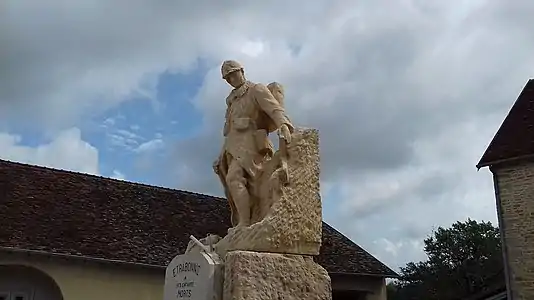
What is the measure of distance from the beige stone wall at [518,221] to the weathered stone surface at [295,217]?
12644 millimetres

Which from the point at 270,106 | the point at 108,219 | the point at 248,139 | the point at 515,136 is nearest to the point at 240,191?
the point at 248,139

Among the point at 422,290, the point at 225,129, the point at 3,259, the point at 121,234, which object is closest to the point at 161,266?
the point at 121,234

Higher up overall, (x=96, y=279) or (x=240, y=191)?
(x=96, y=279)

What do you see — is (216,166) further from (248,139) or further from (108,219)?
(108,219)

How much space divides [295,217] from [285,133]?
2.59ft

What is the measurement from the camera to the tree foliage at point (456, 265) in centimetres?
Result: 3834

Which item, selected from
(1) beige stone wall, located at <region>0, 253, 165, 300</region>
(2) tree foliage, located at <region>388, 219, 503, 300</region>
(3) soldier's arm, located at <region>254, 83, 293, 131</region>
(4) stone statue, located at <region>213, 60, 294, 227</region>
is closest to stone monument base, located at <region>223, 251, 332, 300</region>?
(4) stone statue, located at <region>213, 60, 294, 227</region>

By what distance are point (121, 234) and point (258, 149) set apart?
35.6 feet

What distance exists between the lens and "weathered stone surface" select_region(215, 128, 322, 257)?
5449mm

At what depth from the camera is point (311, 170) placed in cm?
588

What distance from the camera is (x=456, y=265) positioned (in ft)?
134

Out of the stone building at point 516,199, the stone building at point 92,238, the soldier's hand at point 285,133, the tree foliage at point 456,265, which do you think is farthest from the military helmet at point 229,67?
the tree foliage at point 456,265

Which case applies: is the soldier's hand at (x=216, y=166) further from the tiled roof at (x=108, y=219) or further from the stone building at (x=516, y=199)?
the stone building at (x=516, y=199)

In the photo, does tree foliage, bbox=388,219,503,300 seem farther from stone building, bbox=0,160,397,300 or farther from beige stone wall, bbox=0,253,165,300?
beige stone wall, bbox=0,253,165,300
